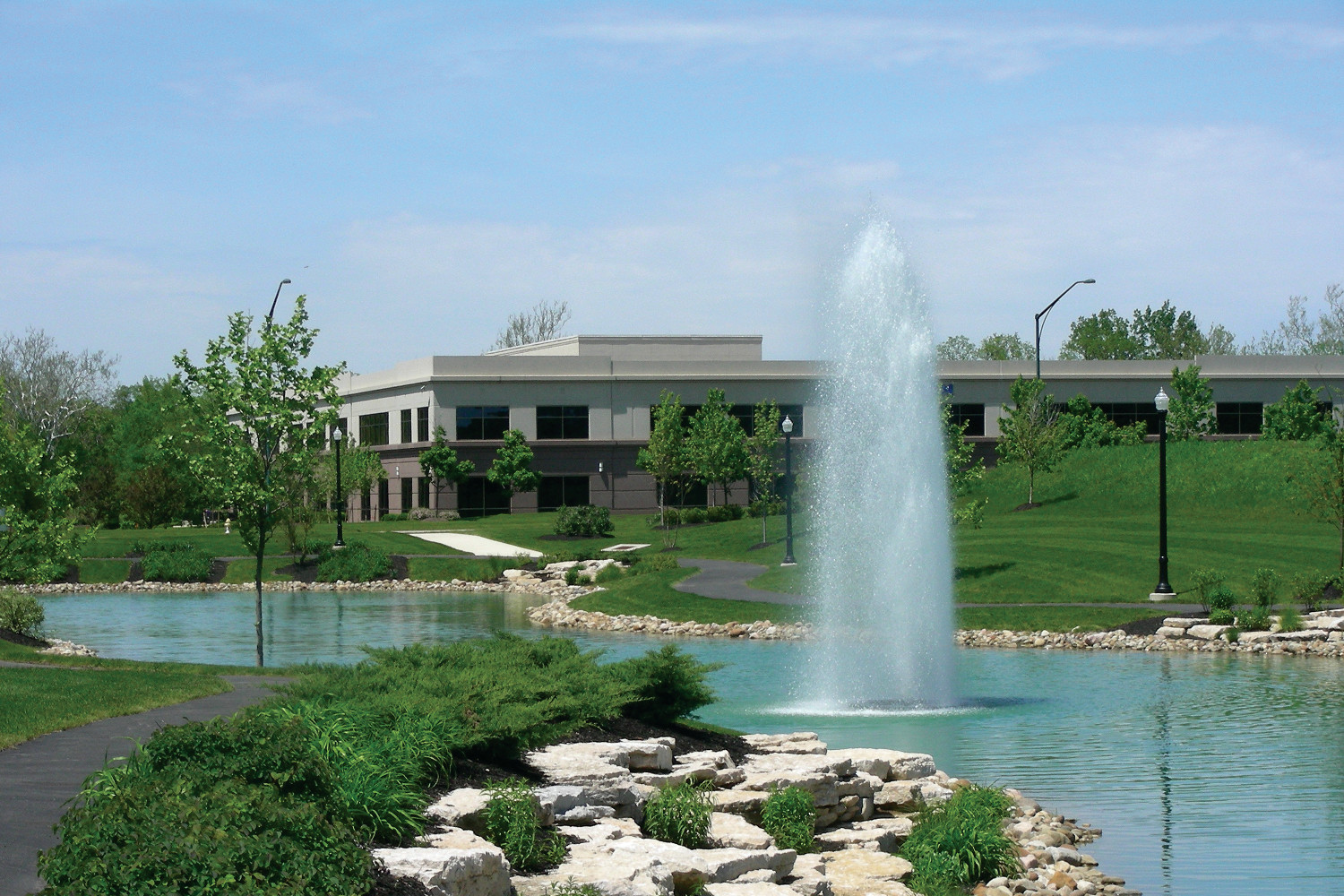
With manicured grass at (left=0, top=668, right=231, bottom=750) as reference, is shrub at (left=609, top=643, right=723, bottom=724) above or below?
above

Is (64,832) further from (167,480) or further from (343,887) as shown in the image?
(167,480)

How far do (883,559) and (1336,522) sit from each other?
16.3 meters

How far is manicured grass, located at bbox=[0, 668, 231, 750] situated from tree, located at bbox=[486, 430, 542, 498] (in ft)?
192

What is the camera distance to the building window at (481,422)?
79.2 metres

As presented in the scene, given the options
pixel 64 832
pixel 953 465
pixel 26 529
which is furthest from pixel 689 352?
pixel 64 832

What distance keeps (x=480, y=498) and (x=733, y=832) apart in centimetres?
6953

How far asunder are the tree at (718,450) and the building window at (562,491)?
14543mm

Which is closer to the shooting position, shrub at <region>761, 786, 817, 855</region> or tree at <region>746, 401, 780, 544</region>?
shrub at <region>761, 786, 817, 855</region>

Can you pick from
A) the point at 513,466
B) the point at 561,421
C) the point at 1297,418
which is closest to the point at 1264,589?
the point at 1297,418

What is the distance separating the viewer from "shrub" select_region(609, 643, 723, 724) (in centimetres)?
1327

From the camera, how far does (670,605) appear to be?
34750 mm

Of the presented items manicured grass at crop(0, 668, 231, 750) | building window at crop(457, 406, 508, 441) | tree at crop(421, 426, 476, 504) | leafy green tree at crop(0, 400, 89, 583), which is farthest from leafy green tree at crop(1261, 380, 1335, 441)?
manicured grass at crop(0, 668, 231, 750)

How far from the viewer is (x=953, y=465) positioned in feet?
139

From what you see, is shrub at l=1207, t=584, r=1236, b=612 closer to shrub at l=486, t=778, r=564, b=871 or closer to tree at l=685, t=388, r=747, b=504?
shrub at l=486, t=778, r=564, b=871
